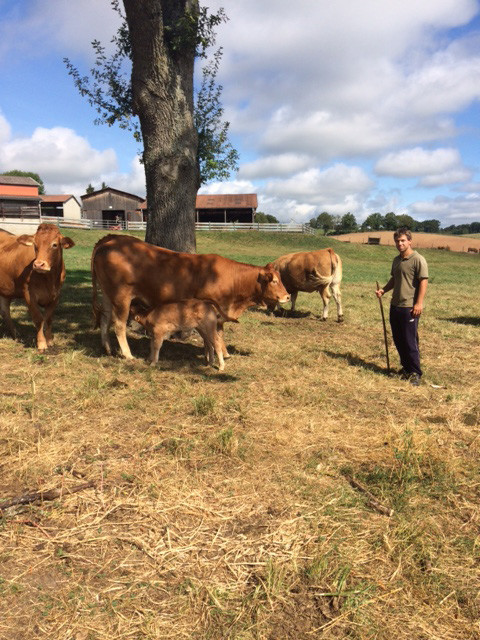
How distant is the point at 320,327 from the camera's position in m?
11.2

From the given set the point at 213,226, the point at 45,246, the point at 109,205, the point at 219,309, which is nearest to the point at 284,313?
the point at 219,309

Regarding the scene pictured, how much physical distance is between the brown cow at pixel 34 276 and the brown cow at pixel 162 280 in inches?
28.0

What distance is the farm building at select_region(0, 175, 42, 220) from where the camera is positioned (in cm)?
5536

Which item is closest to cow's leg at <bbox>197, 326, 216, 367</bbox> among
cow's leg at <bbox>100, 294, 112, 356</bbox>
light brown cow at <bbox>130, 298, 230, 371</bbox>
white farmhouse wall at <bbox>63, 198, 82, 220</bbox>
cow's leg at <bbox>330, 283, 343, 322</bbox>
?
light brown cow at <bbox>130, 298, 230, 371</bbox>

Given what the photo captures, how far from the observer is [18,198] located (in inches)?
2232

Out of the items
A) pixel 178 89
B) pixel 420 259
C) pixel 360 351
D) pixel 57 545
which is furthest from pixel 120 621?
pixel 178 89

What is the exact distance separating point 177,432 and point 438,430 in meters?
2.91

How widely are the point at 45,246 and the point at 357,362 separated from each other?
18.6ft

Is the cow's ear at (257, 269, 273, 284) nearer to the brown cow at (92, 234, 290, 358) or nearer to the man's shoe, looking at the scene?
the brown cow at (92, 234, 290, 358)

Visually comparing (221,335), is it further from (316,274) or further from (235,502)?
(316,274)

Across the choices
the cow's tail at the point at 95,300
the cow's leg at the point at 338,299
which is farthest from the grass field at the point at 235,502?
the cow's leg at the point at 338,299

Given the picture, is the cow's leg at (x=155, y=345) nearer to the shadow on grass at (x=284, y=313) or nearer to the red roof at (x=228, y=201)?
the shadow on grass at (x=284, y=313)

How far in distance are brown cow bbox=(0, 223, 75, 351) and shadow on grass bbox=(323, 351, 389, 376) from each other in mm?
5076

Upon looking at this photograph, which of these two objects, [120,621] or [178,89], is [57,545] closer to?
[120,621]
